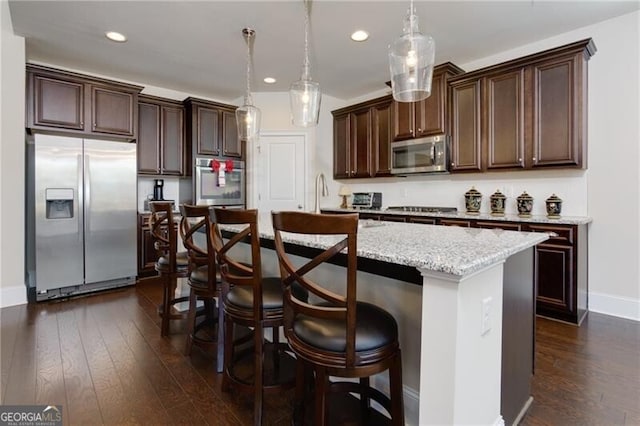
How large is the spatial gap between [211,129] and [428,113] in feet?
10.2

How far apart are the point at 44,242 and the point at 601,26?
5988 millimetres

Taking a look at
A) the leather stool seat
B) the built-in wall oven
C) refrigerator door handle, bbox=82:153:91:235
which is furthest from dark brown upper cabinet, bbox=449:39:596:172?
refrigerator door handle, bbox=82:153:91:235

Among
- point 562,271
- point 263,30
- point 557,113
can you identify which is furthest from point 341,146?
point 562,271

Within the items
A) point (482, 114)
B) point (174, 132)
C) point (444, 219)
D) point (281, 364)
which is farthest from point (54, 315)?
point (482, 114)

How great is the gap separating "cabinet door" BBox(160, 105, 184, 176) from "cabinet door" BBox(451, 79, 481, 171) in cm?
374

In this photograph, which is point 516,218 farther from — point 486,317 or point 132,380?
point 132,380

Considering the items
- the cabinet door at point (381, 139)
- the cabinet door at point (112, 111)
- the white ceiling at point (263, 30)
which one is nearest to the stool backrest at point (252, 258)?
the white ceiling at point (263, 30)

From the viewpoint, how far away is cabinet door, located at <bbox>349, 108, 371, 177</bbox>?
191 inches

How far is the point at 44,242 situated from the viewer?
11.4 ft

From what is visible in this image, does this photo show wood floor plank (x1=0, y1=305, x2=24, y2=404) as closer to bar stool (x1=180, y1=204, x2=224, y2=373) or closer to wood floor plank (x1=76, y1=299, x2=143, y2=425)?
wood floor plank (x1=76, y1=299, x2=143, y2=425)

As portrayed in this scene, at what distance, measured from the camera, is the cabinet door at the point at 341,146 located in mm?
5206

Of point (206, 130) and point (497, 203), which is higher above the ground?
point (206, 130)

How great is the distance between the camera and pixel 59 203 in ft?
11.8

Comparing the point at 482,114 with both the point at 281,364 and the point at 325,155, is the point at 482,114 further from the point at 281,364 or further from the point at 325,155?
the point at 281,364
